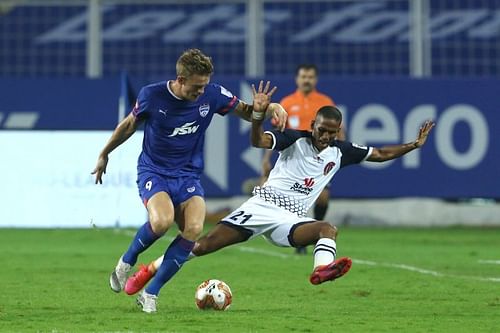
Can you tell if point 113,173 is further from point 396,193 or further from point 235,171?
point 396,193

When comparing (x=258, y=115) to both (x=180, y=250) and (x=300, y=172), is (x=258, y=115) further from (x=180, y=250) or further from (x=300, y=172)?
(x=180, y=250)

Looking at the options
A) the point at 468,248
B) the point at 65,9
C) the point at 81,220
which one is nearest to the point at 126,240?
the point at 81,220

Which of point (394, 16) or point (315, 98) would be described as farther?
point (394, 16)

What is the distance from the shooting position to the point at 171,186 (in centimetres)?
998

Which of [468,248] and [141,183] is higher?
[141,183]

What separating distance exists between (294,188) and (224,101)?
36.6 inches

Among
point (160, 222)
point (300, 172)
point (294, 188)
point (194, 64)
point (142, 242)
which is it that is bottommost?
point (142, 242)

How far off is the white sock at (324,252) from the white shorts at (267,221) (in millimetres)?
458

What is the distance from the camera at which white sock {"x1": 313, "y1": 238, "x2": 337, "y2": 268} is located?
9.60 meters

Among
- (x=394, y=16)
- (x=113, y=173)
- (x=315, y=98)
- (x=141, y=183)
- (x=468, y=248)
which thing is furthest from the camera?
(x=394, y=16)

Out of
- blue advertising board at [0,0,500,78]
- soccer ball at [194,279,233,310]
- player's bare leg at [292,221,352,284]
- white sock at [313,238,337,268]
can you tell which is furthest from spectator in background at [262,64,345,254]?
blue advertising board at [0,0,500,78]

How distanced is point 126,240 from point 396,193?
15.8 feet

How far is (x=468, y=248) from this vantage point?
17328 mm

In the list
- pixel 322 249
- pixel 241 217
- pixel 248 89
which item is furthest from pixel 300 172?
pixel 248 89
